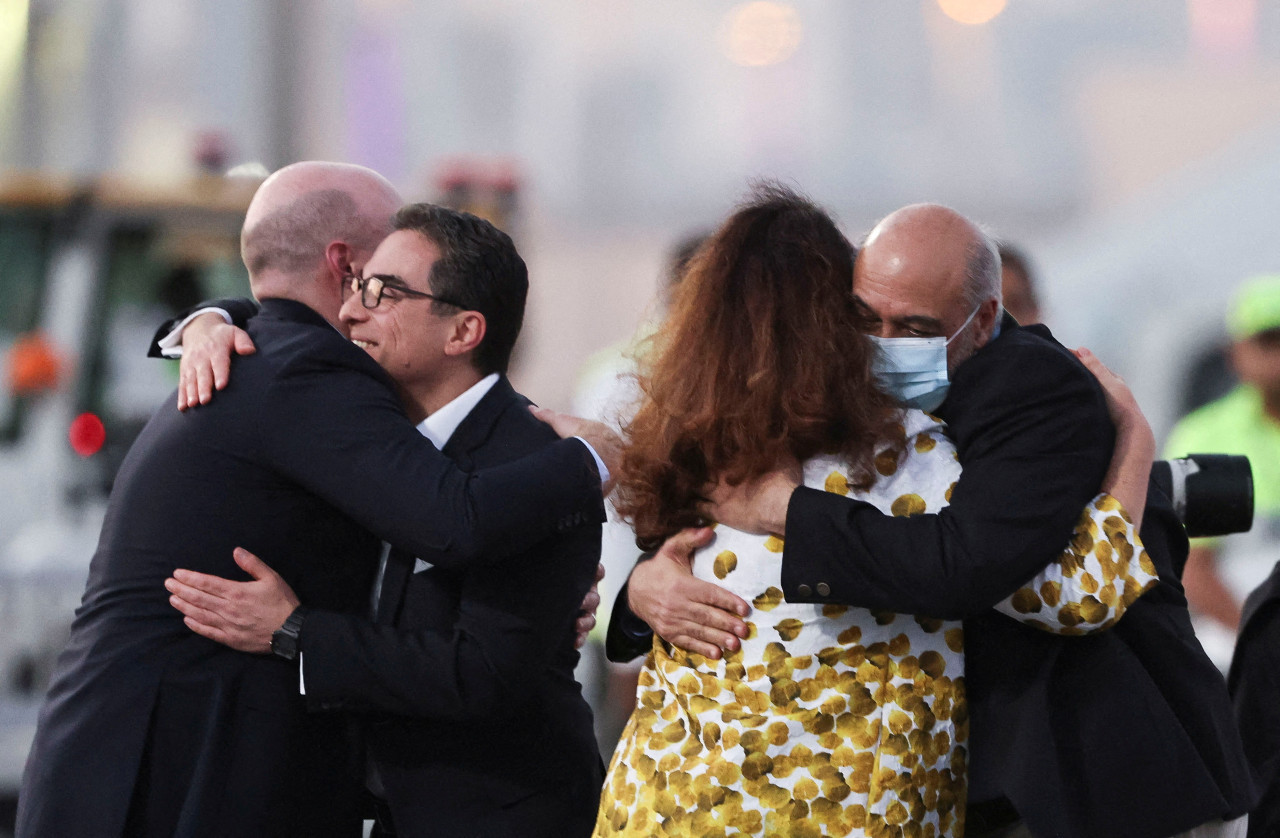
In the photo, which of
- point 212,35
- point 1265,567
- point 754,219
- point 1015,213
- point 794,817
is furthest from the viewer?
point 1015,213

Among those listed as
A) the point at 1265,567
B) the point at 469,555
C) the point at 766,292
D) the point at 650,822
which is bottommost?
the point at 1265,567

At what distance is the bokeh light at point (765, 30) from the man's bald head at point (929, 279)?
377cm

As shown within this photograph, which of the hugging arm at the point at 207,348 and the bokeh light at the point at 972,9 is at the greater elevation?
the bokeh light at the point at 972,9

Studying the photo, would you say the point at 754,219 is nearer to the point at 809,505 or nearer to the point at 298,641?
the point at 809,505

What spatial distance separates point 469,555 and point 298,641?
0.24 meters

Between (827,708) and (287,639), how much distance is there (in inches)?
26.1

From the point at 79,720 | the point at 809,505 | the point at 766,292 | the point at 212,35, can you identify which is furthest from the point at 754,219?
the point at 212,35

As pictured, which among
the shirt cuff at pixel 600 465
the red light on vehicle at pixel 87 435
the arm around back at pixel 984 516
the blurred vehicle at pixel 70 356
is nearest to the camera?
the arm around back at pixel 984 516

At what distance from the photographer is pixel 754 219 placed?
1.86 meters

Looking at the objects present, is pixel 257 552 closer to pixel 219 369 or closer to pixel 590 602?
pixel 219 369

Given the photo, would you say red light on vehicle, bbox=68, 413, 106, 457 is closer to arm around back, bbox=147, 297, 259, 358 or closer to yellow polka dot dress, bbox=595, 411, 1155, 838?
arm around back, bbox=147, 297, 259, 358

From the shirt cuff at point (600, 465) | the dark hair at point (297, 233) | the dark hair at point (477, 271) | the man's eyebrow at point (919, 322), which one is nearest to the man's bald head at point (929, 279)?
the man's eyebrow at point (919, 322)

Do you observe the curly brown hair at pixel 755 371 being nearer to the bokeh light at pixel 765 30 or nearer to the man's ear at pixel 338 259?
the man's ear at pixel 338 259

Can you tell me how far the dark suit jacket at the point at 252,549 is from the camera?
6.17 feet
